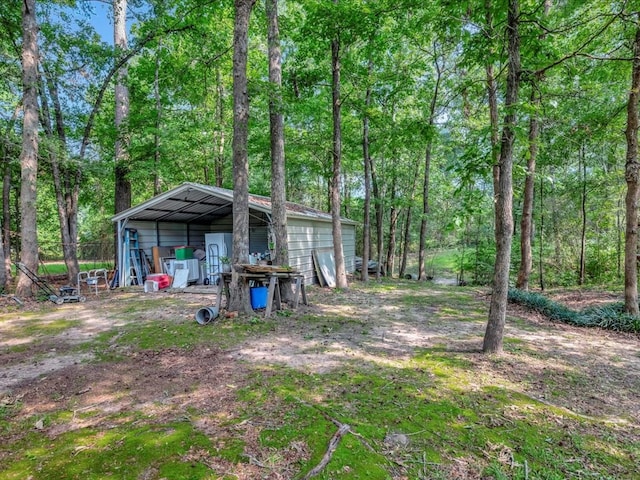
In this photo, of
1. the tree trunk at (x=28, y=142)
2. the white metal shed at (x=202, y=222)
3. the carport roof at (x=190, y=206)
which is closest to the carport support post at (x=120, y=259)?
the white metal shed at (x=202, y=222)

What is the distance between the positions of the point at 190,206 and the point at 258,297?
20.0 feet

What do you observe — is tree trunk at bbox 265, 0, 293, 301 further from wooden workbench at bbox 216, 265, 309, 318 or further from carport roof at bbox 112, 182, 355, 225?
carport roof at bbox 112, 182, 355, 225

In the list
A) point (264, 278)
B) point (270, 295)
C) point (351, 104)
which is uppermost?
point (351, 104)

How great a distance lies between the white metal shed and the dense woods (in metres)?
1.12

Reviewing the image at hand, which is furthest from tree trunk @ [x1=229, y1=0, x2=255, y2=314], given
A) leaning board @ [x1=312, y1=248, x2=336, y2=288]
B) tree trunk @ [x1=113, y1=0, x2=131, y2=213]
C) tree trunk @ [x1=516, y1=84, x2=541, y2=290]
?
tree trunk @ [x1=113, y1=0, x2=131, y2=213]

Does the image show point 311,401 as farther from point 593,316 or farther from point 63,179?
point 63,179

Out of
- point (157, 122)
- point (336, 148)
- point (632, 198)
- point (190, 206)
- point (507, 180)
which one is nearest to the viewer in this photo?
point (507, 180)

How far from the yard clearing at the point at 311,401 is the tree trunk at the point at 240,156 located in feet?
1.80

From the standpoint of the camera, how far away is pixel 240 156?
559 cm

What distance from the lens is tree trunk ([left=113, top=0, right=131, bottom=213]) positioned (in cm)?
988

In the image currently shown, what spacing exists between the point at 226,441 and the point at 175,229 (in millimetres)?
11185

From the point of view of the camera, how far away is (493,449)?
6.89 ft

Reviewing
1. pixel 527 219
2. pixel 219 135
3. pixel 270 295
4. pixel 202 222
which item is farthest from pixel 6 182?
pixel 527 219

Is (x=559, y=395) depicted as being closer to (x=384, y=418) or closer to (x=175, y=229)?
(x=384, y=418)
